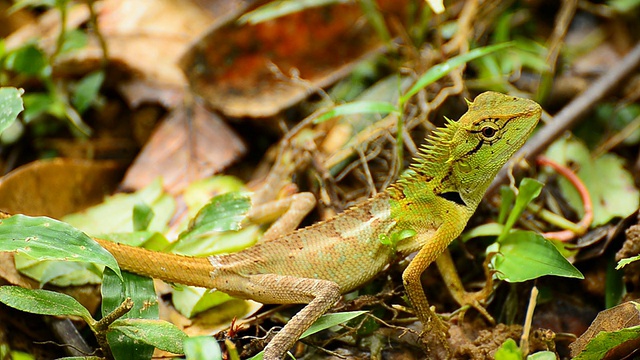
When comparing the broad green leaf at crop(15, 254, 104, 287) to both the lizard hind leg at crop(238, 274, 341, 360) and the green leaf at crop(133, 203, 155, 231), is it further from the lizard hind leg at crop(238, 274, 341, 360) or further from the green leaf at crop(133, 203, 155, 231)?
the lizard hind leg at crop(238, 274, 341, 360)

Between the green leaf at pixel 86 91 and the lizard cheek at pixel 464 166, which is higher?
the green leaf at pixel 86 91

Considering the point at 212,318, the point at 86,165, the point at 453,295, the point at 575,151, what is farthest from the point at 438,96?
the point at 86,165

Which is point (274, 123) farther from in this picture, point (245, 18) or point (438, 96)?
point (438, 96)

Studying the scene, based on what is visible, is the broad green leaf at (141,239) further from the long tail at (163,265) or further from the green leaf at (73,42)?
the green leaf at (73,42)

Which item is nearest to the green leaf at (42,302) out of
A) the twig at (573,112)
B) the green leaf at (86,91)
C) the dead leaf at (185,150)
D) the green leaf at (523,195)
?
the dead leaf at (185,150)

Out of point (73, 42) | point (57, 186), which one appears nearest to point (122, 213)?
point (57, 186)

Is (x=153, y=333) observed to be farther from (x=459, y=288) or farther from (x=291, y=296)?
(x=459, y=288)

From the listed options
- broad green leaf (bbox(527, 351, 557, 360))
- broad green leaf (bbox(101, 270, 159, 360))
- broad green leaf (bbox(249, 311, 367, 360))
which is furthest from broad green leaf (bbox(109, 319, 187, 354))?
broad green leaf (bbox(527, 351, 557, 360))
